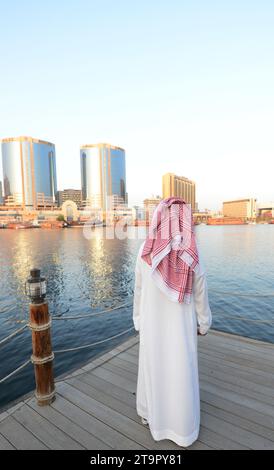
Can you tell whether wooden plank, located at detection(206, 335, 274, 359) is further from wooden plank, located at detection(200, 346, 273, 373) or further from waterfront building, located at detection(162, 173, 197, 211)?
waterfront building, located at detection(162, 173, 197, 211)

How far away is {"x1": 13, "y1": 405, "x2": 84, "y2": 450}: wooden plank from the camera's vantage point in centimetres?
272

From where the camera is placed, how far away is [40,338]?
332 cm

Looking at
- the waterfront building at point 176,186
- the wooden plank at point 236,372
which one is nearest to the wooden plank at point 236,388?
the wooden plank at point 236,372

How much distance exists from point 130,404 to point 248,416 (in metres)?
1.44

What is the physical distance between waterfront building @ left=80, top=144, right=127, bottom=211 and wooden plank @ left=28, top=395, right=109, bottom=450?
18451 cm

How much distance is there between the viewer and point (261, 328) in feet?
38.4

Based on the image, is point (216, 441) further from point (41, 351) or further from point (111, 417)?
point (41, 351)

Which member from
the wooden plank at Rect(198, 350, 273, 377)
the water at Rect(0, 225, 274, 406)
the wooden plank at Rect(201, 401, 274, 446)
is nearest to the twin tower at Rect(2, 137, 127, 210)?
the water at Rect(0, 225, 274, 406)

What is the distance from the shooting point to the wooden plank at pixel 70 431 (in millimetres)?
2711

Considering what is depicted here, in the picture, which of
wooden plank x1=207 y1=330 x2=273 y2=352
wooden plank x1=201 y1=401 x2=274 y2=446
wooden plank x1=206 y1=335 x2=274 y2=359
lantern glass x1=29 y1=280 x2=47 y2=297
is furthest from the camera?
wooden plank x1=207 y1=330 x2=273 y2=352

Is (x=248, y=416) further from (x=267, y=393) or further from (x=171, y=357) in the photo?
(x=171, y=357)

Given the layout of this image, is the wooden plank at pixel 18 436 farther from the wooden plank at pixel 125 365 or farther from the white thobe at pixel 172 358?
the wooden plank at pixel 125 365
